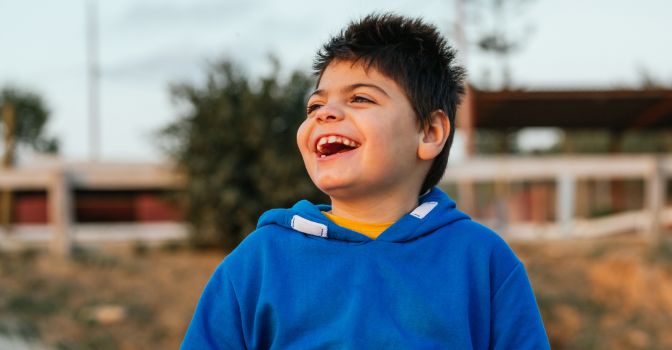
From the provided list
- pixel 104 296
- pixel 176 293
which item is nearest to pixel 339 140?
pixel 176 293

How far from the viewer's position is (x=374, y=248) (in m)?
1.64

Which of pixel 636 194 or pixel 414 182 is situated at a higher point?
pixel 414 182

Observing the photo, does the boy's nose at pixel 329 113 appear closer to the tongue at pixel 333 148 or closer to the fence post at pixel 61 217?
the tongue at pixel 333 148

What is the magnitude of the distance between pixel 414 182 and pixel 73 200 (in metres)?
15.1

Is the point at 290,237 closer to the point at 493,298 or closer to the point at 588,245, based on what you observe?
the point at 493,298

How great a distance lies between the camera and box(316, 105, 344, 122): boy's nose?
66.3 inches

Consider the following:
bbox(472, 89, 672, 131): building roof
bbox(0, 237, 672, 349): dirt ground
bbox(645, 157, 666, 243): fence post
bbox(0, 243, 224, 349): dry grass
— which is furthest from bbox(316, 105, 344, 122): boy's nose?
bbox(645, 157, 666, 243): fence post

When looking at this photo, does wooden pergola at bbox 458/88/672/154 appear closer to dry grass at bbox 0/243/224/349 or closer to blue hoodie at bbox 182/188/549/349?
dry grass at bbox 0/243/224/349

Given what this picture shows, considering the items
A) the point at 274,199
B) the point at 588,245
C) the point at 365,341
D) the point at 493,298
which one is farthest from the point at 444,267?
the point at 588,245

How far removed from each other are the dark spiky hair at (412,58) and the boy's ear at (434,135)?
2cm

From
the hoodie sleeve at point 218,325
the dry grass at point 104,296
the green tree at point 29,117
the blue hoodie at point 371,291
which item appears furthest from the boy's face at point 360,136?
the green tree at point 29,117

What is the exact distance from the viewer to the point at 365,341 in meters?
1.53

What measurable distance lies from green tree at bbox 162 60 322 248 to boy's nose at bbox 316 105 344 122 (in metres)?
11.9

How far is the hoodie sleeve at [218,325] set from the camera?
1619mm
